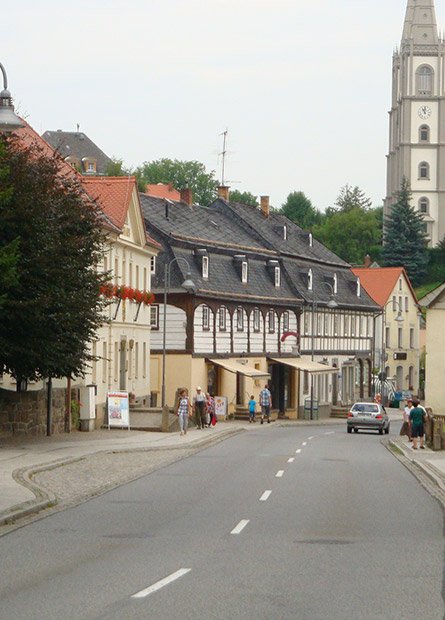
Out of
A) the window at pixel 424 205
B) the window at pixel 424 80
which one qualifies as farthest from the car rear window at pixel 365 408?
the window at pixel 424 80

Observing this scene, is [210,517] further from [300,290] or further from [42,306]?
[300,290]

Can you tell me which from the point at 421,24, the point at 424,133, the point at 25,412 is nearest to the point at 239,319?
the point at 25,412

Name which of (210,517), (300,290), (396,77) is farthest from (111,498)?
(396,77)

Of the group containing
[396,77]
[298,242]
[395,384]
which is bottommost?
[395,384]

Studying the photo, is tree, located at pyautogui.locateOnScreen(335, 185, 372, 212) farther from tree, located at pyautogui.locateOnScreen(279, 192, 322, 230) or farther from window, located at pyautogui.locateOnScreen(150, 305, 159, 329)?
window, located at pyautogui.locateOnScreen(150, 305, 159, 329)

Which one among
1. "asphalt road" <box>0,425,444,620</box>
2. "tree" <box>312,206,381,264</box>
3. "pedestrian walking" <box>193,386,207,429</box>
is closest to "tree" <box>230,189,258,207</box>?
"tree" <box>312,206,381,264</box>

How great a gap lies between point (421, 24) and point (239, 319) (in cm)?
10318

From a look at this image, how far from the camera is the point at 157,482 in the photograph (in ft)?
90.5

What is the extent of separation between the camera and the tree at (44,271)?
113 ft

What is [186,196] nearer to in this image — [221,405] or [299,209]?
[221,405]

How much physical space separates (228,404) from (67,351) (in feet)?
113

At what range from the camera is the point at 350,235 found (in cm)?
15762

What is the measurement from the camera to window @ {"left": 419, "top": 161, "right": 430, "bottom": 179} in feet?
516

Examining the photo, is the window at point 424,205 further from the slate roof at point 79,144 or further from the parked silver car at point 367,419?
the parked silver car at point 367,419
